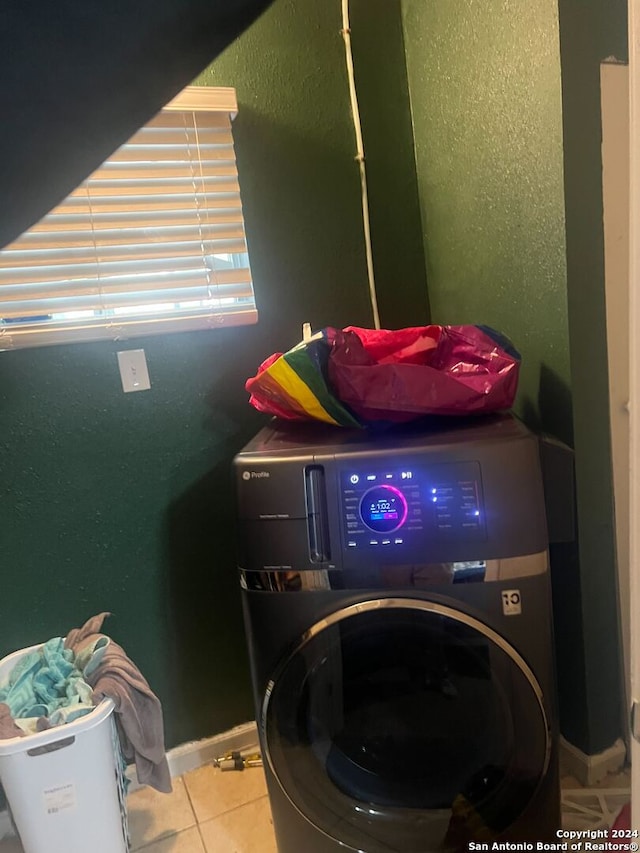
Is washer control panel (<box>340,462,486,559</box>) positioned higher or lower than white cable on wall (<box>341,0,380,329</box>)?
lower

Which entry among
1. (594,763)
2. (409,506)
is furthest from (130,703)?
(594,763)

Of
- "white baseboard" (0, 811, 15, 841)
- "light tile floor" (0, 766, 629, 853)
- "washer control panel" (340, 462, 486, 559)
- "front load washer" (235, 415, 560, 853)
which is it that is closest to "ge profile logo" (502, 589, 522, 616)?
"front load washer" (235, 415, 560, 853)

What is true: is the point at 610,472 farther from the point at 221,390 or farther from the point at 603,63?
the point at 221,390

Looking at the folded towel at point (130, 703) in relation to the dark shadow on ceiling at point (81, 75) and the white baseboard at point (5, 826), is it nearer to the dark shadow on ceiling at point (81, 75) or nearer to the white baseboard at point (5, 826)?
the white baseboard at point (5, 826)

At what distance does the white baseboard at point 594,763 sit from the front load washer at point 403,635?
38 cm

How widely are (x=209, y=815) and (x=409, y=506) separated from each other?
107 centimetres

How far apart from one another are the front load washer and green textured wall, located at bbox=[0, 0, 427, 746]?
0.53 metres

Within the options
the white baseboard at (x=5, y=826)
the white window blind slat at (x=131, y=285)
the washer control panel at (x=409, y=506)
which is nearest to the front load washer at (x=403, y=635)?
the washer control panel at (x=409, y=506)

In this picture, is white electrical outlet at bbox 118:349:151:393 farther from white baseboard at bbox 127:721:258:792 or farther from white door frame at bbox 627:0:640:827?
white door frame at bbox 627:0:640:827

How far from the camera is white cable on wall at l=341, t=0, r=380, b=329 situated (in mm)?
1683

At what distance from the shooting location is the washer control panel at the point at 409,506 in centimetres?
107

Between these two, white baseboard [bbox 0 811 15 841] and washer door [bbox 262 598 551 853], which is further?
white baseboard [bbox 0 811 15 841]

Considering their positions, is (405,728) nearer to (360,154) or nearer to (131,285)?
(131,285)

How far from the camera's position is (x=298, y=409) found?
1302 mm
